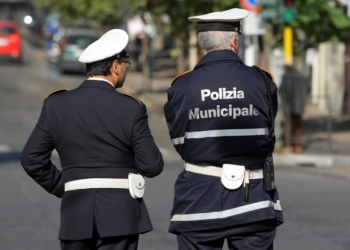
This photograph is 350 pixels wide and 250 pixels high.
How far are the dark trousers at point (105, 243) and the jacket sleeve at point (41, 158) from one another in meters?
0.34

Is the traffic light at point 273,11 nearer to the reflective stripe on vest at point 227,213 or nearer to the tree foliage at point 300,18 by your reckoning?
the tree foliage at point 300,18

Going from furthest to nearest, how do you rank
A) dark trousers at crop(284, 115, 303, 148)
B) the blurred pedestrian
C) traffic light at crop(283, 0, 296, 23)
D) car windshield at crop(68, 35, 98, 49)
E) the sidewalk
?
car windshield at crop(68, 35, 98, 49), dark trousers at crop(284, 115, 303, 148), the blurred pedestrian, traffic light at crop(283, 0, 296, 23), the sidewalk

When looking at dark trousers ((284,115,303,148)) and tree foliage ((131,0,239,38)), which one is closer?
dark trousers ((284,115,303,148))

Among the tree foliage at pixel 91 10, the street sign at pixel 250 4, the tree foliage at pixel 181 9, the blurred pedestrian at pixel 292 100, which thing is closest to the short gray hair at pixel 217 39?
the blurred pedestrian at pixel 292 100

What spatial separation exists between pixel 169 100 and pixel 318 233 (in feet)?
14.2

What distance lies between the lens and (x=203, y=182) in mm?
4324

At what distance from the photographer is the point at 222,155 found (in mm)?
4289

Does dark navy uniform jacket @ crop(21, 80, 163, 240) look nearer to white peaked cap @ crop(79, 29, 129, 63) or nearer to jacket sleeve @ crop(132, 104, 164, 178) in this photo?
jacket sleeve @ crop(132, 104, 164, 178)

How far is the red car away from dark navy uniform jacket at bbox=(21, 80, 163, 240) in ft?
115

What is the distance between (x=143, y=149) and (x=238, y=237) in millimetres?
648

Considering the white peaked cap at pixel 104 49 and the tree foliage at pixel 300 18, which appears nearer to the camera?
the white peaked cap at pixel 104 49

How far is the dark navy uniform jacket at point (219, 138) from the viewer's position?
4.29m

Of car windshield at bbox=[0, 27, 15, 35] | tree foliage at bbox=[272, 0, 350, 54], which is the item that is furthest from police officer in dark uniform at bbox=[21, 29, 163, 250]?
car windshield at bbox=[0, 27, 15, 35]

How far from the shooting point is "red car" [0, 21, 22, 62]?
38609 mm
